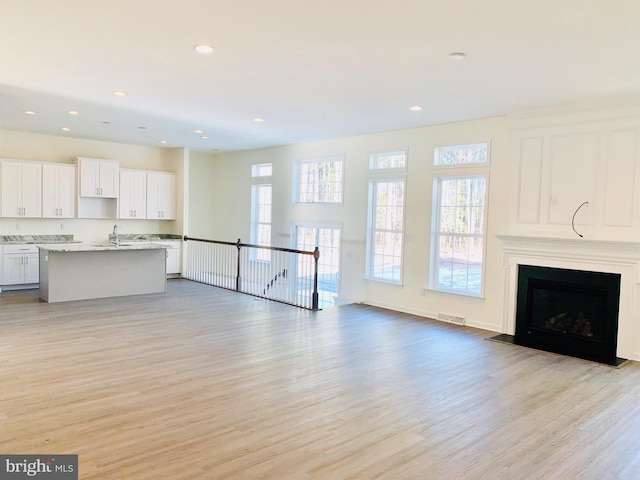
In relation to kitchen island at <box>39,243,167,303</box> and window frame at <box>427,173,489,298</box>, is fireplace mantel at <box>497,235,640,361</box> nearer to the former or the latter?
window frame at <box>427,173,489,298</box>

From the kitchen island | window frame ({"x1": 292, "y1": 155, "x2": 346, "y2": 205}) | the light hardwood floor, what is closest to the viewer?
the light hardwood floor

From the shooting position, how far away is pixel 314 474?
286 cm

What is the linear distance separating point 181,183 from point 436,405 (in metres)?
8.35

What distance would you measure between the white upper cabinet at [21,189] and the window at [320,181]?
493 cm

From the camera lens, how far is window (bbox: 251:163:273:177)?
1055cm

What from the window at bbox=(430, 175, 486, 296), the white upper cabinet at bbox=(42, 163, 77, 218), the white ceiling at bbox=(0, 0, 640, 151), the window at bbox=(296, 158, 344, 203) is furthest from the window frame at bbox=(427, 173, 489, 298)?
the white upper cabinet at bbox=(42, 163, 77, 218)

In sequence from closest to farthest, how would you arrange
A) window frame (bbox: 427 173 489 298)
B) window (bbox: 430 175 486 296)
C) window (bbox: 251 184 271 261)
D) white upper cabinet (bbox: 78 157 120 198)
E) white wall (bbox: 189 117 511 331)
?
1. white wall (bbox: 189 117 511 331)
2. window frame (bbox: 427 173 489 298)
3. window (bbox: 430 175 486 296)
4. white upper cabinet (bbox: 78 157 120 198)
5. window (bbox: 251 184 271 261)

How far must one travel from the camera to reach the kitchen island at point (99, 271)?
772 cm

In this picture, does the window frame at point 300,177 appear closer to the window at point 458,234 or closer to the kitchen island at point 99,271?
the window at point 458,234

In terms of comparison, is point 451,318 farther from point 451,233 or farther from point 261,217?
point 261,217

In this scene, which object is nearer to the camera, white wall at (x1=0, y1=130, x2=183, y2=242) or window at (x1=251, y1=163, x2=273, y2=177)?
white wall at (x1=0, y1=130, x2=183, y2=242)

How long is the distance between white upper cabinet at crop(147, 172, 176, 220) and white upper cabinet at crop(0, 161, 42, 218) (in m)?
2.14

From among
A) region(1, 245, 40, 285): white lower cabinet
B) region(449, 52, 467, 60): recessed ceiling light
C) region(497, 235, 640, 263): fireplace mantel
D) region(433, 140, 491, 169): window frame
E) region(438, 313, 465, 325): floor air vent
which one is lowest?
region(438, 313, 465, 325): floor air vent

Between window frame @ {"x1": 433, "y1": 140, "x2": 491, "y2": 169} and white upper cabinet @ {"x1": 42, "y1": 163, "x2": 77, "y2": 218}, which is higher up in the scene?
window frame @ {"x1": 433, "y1": 140, "x2": 491, "y2": 169}
